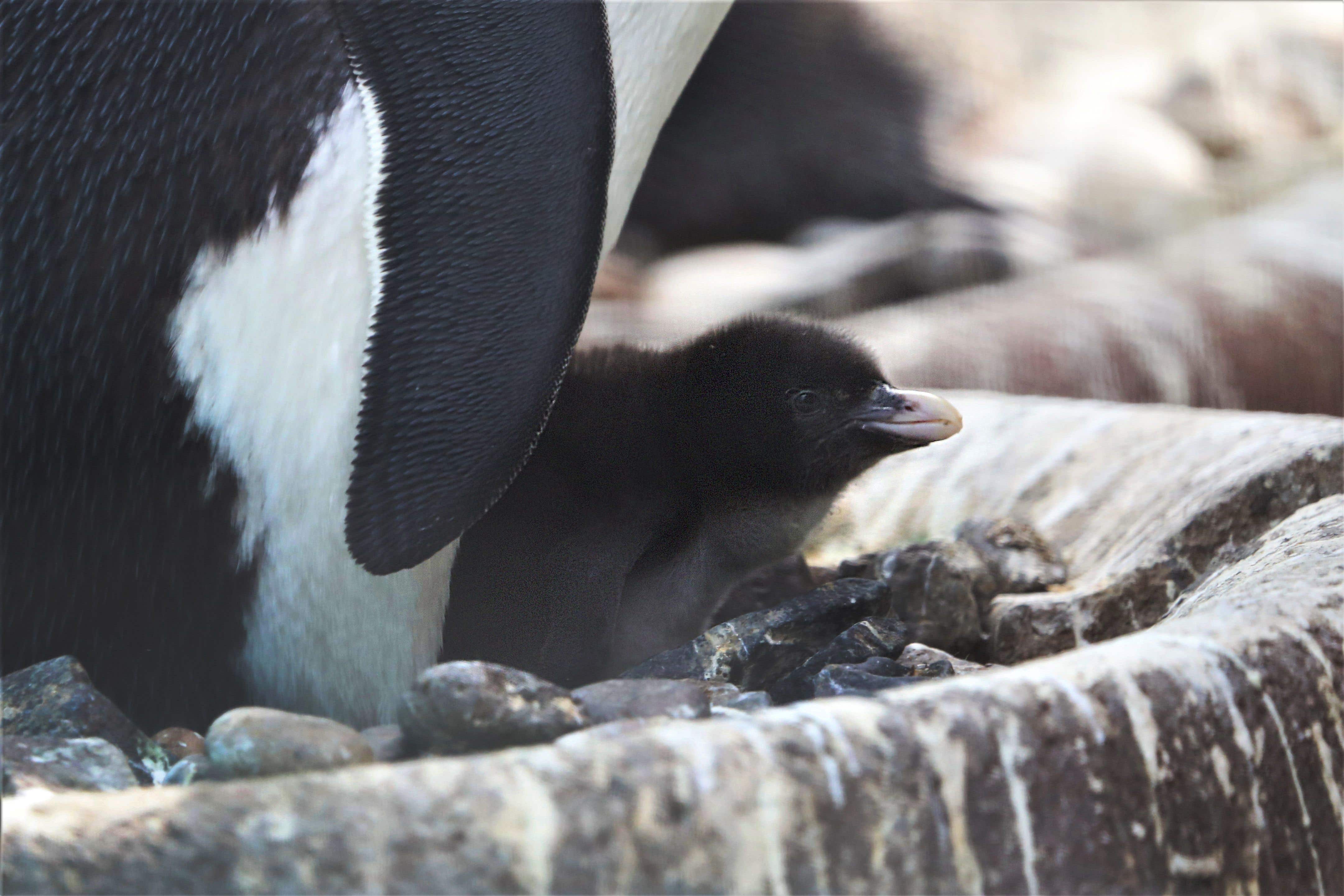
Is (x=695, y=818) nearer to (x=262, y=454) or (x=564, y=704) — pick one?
(x=564, y=704)

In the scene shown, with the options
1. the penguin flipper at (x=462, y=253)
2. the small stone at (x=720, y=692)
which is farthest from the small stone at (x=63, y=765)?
the small stone at (x=720, y=692)

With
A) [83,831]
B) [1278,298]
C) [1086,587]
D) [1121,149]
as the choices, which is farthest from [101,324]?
[1121,149]

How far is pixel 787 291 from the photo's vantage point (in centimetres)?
343

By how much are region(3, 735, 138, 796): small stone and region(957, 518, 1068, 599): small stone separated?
90cm

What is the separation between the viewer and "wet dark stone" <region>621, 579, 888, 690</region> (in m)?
1.04

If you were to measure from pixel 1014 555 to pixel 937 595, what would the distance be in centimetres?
19

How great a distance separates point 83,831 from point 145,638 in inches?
16.5

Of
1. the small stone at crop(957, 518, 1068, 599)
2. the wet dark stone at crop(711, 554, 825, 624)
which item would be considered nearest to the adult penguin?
the wet dark stone at crop(711, 554, 825, 624)

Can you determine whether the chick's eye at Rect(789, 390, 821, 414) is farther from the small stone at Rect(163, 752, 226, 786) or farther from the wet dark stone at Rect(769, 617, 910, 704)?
the small stone at Rect(163, 752, 226, 786)

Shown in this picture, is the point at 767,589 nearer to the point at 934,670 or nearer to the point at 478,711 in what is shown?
the point at 934,670

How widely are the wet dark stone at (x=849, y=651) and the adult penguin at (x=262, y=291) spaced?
0.84 feet

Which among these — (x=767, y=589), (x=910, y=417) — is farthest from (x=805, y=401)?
(x=767, y=589)

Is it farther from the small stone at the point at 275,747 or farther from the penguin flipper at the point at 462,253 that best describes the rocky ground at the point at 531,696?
the penguin flipper at the point at 462,253

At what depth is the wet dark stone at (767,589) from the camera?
1.36 meters
